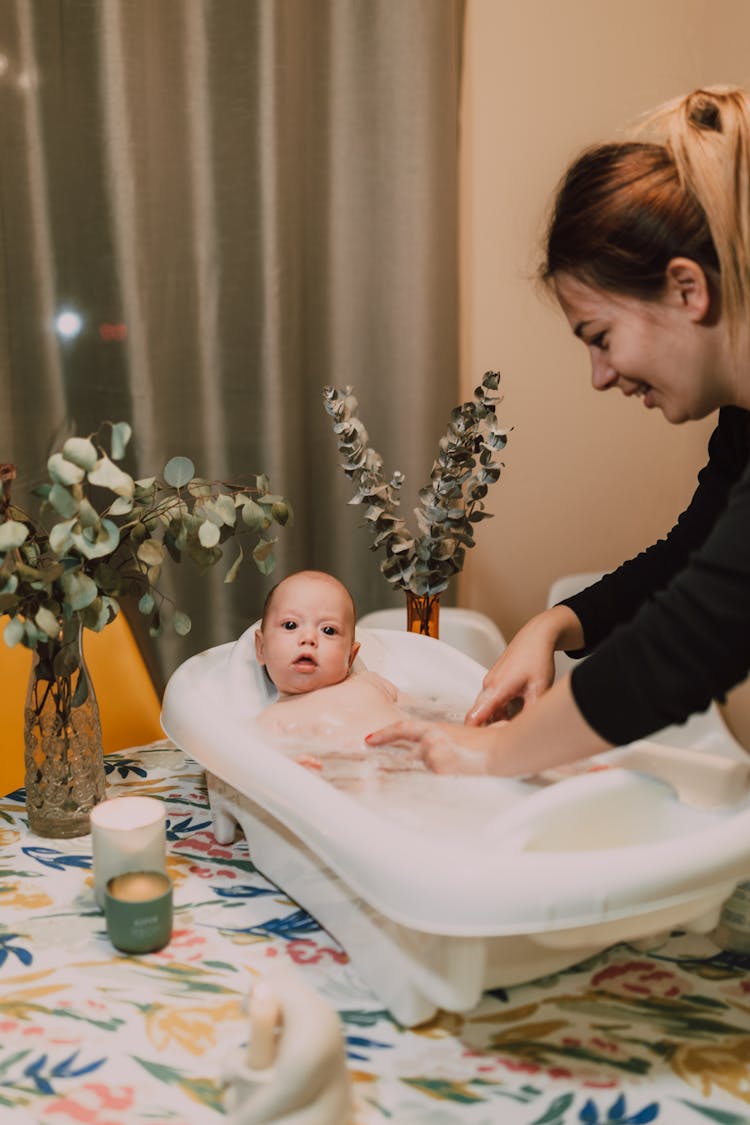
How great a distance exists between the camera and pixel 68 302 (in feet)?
5.49

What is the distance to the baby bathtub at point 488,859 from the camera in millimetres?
789

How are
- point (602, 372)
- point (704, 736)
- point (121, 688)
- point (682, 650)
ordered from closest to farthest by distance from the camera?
point (682, 650), point (602, 372), point (704, 736), point (121, 688)

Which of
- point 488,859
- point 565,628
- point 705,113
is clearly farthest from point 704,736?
point 705,113

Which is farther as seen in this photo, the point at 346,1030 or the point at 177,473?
the point at 177,473

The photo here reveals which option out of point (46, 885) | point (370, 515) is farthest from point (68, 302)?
point (46, 885)

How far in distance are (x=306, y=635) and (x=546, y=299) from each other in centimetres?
95

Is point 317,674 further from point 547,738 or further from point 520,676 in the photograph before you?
point 547,738

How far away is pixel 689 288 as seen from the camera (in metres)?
0.97

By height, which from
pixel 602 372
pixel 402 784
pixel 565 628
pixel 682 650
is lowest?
pixel 402 784

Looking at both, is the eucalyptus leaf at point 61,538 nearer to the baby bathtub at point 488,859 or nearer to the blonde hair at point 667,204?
the baby bathtub at point 488,859

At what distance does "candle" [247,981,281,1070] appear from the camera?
740 millimetres

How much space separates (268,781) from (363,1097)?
0.30 metres

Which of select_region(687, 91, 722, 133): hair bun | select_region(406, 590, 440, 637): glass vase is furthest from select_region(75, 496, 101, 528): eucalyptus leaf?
select_region(687, 91, 722, 133): hair bun

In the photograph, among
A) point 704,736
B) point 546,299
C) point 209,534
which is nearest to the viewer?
point 209,534
